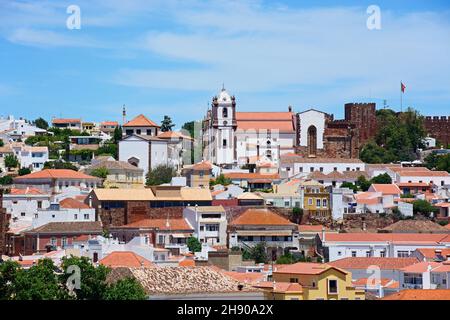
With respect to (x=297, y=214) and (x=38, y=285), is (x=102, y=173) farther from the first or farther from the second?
(x=38, y=285)

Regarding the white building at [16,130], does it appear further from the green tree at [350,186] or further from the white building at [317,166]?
the green tree at [350,186]

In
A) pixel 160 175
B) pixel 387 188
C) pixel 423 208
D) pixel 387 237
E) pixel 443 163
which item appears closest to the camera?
pixel 387 237

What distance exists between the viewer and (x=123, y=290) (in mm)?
16641

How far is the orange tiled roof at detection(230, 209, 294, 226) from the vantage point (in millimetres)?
30422

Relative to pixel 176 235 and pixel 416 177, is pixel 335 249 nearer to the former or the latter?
pixel 176 235

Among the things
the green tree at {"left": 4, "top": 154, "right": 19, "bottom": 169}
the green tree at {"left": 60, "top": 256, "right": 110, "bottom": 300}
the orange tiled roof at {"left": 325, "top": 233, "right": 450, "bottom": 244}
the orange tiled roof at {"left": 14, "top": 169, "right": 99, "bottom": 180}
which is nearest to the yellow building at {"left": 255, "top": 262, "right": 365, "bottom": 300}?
the green tree at {"left": 60, "top": 256, "right": 110, "bottom": 300}

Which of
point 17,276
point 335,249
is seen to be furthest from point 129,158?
point 17,276

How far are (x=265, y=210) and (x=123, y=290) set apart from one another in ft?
49.7

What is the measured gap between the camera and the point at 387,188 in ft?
119

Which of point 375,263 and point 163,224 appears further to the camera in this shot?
point 163,224

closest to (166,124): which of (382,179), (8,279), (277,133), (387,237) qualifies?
(277,133)

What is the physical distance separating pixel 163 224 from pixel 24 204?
16.1 ft

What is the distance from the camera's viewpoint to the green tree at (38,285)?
16.1m

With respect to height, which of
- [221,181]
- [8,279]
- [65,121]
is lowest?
[8,279]
